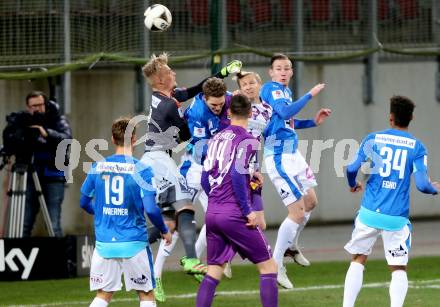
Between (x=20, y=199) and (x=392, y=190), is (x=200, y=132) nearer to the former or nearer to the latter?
(x=392, y=190)

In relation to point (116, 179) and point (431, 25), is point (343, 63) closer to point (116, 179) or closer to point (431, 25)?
point (431, 25)

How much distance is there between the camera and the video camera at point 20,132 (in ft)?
47.6

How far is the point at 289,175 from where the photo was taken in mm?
12578

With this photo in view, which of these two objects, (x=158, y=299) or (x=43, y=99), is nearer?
(x=158, y=299)

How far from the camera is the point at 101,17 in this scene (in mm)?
15664

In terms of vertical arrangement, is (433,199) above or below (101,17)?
below

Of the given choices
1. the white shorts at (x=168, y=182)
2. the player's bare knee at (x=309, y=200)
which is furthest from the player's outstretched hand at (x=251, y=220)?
the player's bare knee at (x=309, y=200)

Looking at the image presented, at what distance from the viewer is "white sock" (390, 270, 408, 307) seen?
1002 cm

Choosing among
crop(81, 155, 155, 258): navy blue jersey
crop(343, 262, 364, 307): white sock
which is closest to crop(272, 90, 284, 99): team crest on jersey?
crop(343, 262, 364, 307): white sock

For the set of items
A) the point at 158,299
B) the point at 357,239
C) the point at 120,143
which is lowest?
the point at 158,299

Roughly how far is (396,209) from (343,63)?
8.62m

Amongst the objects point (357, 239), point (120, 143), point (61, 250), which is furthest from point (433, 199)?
point (120, 143)

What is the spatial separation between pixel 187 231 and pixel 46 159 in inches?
148

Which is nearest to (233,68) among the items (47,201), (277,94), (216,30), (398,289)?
(277,94)
